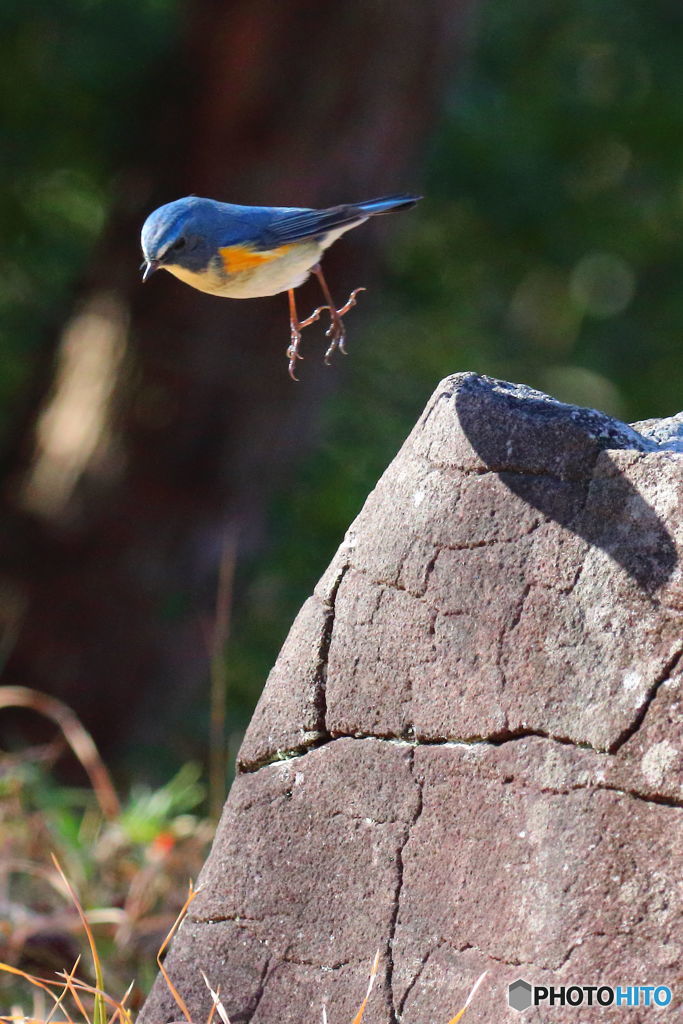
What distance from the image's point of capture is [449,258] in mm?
9992

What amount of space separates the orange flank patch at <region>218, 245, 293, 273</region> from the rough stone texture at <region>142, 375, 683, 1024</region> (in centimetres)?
48

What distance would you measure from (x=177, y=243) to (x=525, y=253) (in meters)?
8.11

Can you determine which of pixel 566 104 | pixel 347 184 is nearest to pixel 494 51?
pixel 566 104

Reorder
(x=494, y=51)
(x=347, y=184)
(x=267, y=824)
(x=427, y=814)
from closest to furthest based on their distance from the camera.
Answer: (x=427, y=814) → (x=267, y=824) → (x=347, y=184) → (x=494, y=51)

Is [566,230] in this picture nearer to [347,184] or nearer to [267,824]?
[347,184]

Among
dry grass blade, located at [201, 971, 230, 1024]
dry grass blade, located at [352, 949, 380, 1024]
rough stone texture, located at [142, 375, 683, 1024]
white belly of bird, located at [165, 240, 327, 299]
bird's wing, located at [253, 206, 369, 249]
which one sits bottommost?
dry grass blade, located at [201, 971, 230, 1024]

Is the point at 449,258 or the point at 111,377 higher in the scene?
the point at 449,258

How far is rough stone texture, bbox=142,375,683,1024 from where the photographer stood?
78.5 inches

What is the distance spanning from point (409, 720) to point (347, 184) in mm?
4223

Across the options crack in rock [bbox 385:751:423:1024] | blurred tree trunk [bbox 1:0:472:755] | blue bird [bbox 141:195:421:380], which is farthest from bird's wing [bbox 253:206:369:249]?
blurred tree trunk [bbox 1:0:472:755]

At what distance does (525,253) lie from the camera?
10312mm

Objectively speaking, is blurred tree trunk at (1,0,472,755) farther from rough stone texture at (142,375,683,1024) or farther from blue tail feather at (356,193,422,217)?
rough stone texture at (142,375,683,1024)

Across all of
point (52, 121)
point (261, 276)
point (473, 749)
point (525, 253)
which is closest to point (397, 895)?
point (473, 749)

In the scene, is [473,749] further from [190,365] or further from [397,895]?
[190,365]
